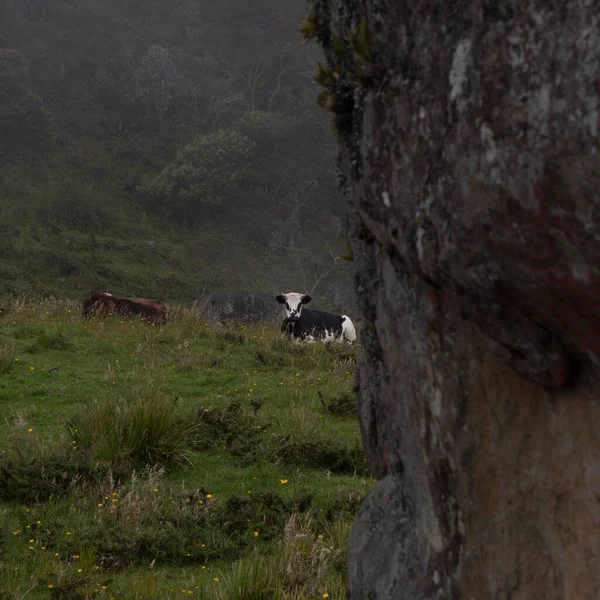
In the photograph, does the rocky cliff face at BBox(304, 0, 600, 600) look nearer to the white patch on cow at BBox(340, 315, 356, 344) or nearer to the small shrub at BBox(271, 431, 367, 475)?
the small shrub at BBox(271, 431, 367, 475)

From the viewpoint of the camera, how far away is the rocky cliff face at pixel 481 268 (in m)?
1.81

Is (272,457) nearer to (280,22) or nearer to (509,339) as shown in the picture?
(509,339)

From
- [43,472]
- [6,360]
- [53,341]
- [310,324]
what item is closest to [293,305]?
[310,324]

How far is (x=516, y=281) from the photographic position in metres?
2.02

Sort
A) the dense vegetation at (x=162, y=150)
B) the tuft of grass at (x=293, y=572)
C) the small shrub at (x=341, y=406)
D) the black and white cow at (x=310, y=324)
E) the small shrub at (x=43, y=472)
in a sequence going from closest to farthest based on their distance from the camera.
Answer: the tuft of grass at (x=293, y=572) → the small shrub at (x=43, y=472) → the small shrub at (x=341, y=406) → the black and white cow at (x=310, y=324) → the dense vegetation at (x=162, y=150)

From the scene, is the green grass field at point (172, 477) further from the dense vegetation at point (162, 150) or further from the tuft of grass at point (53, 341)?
the dense vegetation at point (162, 150)

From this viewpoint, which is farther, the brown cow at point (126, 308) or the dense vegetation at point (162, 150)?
the dense vegetation at point (162, 150)

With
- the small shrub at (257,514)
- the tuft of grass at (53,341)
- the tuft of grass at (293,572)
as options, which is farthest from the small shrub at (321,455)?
the tuft of grass at (53,341)

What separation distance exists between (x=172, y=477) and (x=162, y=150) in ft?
135

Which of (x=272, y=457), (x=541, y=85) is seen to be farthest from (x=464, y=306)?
(x=272, y=457)

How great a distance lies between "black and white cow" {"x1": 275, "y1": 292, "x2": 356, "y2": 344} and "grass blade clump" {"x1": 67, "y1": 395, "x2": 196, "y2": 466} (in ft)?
22.9

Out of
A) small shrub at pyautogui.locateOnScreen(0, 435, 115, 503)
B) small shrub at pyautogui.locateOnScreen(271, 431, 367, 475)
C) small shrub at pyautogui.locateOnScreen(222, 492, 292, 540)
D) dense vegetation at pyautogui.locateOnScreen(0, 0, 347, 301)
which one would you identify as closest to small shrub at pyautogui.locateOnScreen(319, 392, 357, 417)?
small shrub at pyautogui.locateOnScreen(271, 431, 367, 475)

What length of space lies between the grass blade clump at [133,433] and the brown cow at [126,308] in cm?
729

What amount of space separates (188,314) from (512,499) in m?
13.3
